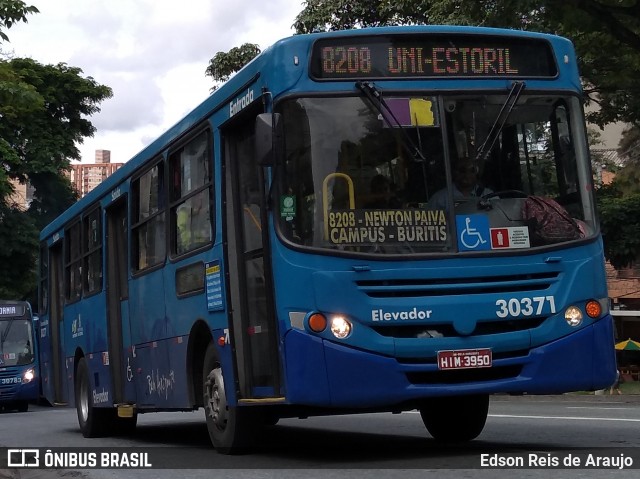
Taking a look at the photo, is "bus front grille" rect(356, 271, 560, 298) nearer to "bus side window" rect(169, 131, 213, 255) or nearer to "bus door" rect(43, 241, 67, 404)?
"bus side window" rect(169, 131, 213, 255)

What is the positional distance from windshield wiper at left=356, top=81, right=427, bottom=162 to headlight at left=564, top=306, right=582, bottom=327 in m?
1.54

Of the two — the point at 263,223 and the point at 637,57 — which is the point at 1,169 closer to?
the point at 637,57

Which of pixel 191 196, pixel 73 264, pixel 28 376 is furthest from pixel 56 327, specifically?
pixel 28 376

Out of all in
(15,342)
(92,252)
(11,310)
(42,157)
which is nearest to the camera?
(92,252)

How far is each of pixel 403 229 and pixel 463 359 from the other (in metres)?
1.04

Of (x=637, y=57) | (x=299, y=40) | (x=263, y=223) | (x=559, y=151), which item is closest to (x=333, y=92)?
(x=299, y=40)

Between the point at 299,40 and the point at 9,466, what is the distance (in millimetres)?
4630

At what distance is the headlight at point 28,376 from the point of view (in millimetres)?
32469

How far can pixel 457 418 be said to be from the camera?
1099 cm

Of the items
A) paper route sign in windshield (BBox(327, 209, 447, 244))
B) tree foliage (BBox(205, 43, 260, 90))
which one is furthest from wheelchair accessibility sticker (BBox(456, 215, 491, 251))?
tree foliage (BBox(205, 43, 260, 90))

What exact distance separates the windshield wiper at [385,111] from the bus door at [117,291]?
5.56m

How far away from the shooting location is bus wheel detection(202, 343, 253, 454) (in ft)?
31.8

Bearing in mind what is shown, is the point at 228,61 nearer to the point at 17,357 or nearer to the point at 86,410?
the point at 17,357

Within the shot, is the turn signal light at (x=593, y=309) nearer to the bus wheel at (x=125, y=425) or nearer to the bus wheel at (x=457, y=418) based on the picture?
the bus wheel at (x=457, y=418)
